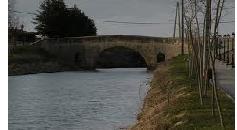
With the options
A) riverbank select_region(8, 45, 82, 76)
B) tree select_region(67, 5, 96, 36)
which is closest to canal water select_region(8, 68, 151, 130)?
riverbank select_region(8, 45, 82, 76)

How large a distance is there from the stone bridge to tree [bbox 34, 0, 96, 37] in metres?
3.86

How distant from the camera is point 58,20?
257 feet

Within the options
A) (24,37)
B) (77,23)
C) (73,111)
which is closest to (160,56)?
(77,23)

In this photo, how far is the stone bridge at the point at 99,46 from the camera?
72125 millimetres

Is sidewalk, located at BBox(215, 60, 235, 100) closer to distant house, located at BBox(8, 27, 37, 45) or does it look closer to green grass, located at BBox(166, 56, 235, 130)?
green grass, located at BBox(166, 56, 235, 130)

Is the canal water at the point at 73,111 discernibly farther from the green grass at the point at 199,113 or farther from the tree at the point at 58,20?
the tree at the point at 58,20

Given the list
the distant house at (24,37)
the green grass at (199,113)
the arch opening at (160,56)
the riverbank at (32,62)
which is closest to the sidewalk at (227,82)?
the green grass at (199,113)

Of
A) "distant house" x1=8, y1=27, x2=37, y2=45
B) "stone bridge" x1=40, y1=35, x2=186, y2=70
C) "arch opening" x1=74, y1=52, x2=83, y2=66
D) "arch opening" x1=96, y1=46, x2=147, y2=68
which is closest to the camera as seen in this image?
"stone bridge" x1=40, y1=35, x2=186, y2=70

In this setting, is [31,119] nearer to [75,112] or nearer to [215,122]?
[75,112]

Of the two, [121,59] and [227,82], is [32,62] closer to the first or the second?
[121,59]

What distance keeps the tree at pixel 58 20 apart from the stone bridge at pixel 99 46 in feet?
12.7

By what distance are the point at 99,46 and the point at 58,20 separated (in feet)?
25.5

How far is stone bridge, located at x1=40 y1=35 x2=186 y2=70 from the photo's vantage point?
2840 inches
